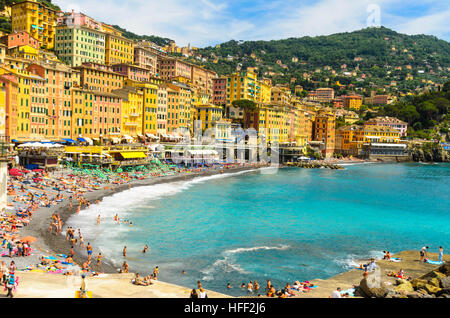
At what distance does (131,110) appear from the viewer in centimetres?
7750

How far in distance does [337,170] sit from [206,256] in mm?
76910

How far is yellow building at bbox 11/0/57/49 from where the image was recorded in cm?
8544

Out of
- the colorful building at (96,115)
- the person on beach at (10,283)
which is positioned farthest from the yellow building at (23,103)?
the person on beach at (10,283)

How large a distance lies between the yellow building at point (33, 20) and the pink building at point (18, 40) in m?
8.52

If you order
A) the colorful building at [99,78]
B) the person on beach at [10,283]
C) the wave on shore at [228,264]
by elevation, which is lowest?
the wave on shore at [228,264]

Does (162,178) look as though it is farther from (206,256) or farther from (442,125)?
(442,125)

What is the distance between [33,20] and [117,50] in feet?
63.8

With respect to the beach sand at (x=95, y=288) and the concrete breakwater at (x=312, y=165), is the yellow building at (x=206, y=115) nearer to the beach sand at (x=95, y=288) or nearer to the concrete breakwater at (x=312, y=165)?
the concrete breakwater at (x=312, y=165)

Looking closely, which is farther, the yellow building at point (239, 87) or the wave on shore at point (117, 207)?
the yellow building at point (239, 87)

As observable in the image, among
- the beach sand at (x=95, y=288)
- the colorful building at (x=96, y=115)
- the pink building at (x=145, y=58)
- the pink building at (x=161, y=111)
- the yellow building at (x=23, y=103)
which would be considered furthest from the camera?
the pink building at (x=145, y=58)

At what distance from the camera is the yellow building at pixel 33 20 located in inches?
3364

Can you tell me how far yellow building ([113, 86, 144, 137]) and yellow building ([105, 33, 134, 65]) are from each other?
19.8 m

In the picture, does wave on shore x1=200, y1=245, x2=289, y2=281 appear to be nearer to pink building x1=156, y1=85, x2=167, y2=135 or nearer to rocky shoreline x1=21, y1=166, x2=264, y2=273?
rocky shoreline x1=21, y1=166, x2=264, y2=273

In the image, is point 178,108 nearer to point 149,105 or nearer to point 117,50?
point 149,105
